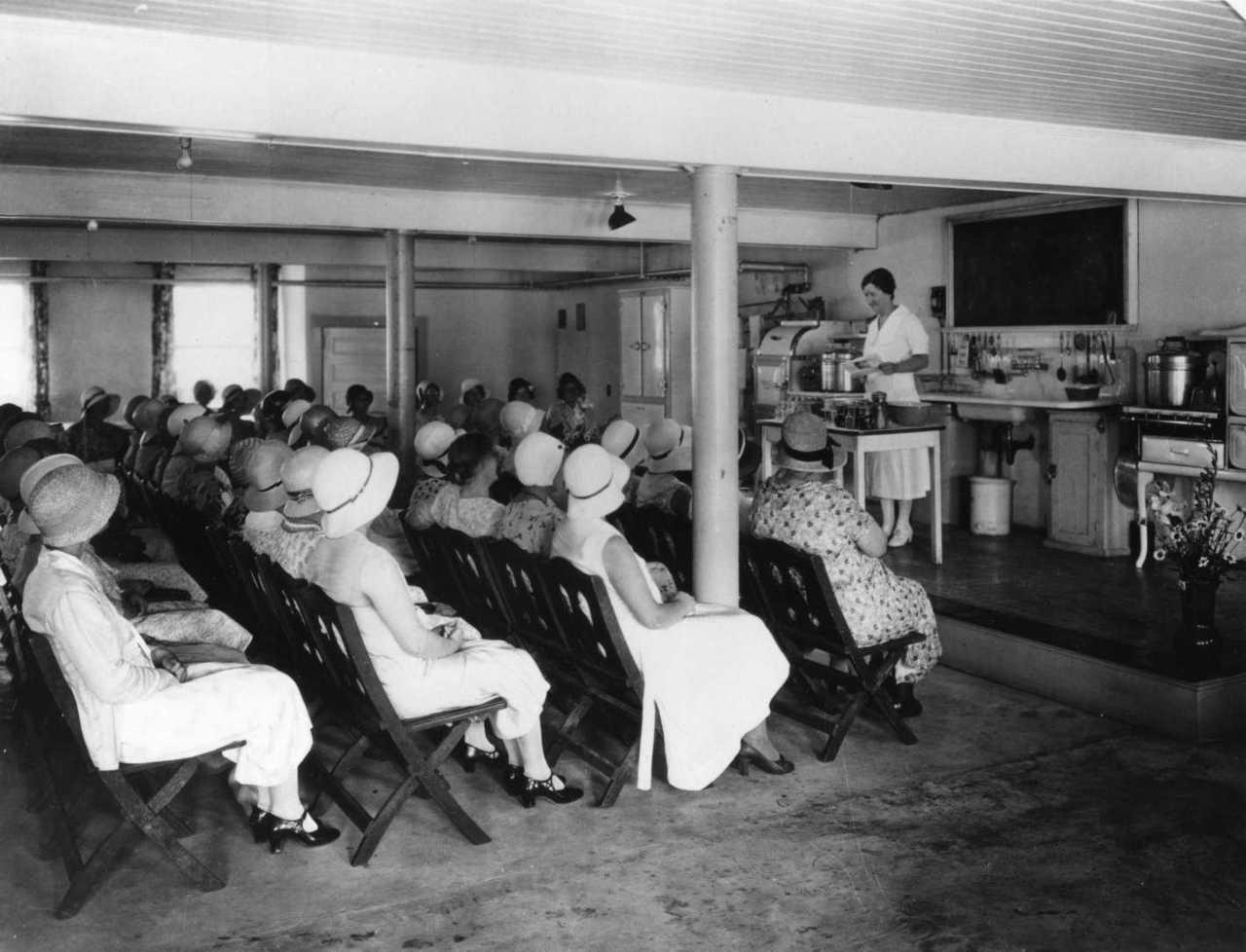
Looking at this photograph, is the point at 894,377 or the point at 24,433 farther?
the point at 894,377

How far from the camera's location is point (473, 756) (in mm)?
4668

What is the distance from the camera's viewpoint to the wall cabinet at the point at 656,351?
44.5 ft

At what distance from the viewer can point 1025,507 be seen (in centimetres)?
957

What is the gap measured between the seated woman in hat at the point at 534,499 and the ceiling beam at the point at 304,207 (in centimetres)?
426

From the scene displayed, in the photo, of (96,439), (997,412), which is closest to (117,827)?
(96,439)

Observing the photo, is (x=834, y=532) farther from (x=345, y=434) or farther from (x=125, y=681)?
(x=125, y=681)

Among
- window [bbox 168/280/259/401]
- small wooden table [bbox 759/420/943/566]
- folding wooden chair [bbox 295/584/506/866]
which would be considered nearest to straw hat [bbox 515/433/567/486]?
folding wooden chair [bbox 295/584/506/866]

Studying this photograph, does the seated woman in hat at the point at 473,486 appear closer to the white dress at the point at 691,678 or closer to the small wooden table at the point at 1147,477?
the white dress at the point at 691,678

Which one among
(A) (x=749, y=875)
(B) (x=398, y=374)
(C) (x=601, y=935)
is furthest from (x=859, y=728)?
(B) (x=398, y=374)

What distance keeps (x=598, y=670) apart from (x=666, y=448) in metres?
2.03

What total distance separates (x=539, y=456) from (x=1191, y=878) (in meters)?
2.74

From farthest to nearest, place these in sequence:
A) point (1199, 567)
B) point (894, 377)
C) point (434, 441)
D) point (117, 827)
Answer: point (894, 377)
point (434, 441)
point (1199, 567)
point (117, 827)

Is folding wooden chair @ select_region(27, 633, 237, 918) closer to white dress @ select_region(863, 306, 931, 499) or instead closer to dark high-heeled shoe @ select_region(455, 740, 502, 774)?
dark high-heeled shoe @ select_region(455, 740, 502, 774)

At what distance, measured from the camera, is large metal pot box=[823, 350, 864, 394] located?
10.2m
